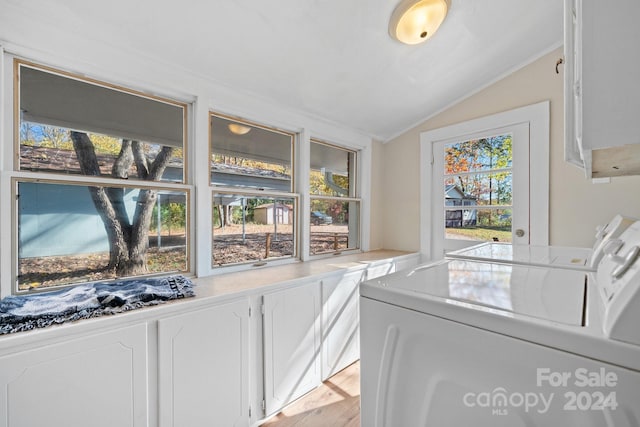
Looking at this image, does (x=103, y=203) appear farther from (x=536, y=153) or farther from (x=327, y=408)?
(x=536, y=153)

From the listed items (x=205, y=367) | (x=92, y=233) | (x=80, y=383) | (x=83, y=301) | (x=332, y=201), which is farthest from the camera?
(x=332, y=201)

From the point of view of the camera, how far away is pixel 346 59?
6.02ft

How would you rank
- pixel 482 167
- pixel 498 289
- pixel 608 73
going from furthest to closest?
1. pixel 482 167
2. pixel 498 289
3. pixel 608 73

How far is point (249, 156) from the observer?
2.14 m

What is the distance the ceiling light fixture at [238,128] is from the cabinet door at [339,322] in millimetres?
1247

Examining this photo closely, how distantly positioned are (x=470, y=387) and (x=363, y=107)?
2227mm

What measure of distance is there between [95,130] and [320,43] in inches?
52.6

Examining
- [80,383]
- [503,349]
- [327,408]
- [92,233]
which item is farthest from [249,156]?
[503,349]

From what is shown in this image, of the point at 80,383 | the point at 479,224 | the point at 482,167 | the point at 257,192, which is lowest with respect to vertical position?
the point at 80,383

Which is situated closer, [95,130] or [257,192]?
[95,130]

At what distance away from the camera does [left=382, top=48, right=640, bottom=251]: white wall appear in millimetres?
1895

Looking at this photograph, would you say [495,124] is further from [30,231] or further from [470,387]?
[30,231]

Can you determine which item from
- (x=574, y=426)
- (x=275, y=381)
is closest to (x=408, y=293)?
(x=574, y=426)

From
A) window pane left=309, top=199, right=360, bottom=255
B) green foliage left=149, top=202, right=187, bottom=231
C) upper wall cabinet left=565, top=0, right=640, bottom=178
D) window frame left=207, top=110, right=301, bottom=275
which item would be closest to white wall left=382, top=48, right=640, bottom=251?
window pane left=309, top=199, right=360, bottom=255
